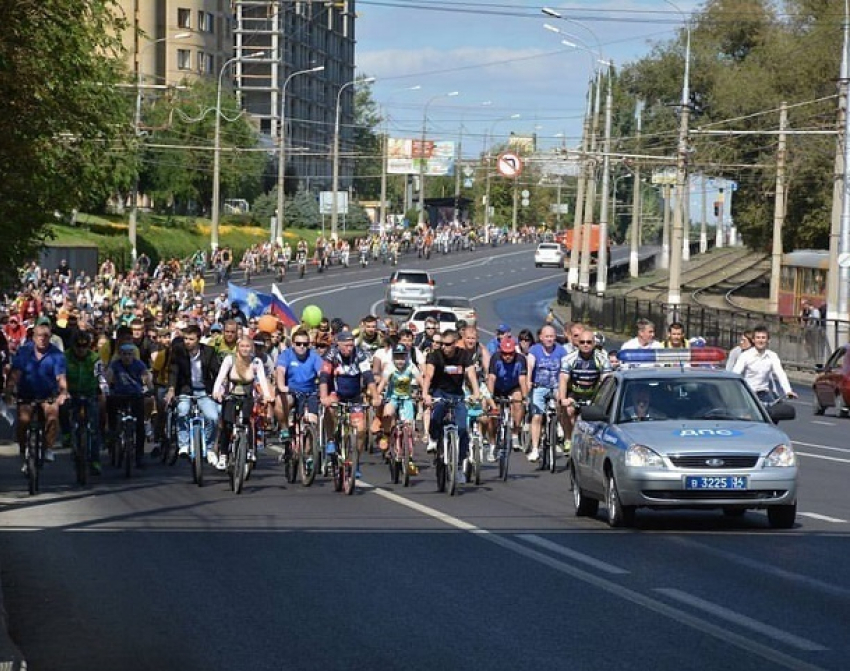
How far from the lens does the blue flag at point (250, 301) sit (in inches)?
1583

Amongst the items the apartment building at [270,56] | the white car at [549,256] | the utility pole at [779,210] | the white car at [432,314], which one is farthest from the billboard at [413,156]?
the white car at [432,314]

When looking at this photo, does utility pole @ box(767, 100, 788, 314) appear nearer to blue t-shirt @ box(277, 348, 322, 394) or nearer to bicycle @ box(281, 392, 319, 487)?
bicycle @ box(281, 392, 319, 487)

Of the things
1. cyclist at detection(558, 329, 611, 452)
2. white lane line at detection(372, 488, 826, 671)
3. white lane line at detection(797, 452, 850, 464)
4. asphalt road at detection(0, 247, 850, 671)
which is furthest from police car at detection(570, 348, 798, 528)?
white lane line at detection(797, 452, 850, 464)

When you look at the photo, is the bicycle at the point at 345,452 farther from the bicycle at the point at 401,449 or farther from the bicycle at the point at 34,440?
the bicycle at the point at 34,440

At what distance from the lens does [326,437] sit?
20922 mm

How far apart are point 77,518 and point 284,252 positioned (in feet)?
270

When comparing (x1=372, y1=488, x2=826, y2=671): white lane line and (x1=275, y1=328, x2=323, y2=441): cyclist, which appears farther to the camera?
(x1=275, y1=328, x2=323, y2=441): cyclist

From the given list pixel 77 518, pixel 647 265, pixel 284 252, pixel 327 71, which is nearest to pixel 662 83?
pixel 647 265

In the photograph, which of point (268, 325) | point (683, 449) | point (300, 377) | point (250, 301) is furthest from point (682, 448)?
point (250, 301)

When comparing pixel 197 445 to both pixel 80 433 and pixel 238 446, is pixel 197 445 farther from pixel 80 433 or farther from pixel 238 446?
pixel 80 433

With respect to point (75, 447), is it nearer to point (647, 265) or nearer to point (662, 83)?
point (662, 83)

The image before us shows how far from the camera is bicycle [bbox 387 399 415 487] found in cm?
2133

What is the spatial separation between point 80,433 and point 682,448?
8135mm

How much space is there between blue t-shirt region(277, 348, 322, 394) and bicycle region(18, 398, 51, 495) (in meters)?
2.52
